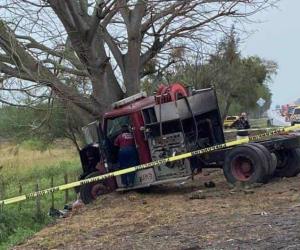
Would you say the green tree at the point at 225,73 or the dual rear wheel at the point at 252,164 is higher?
the green tree at the point at 225,73

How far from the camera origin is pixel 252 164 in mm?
13328

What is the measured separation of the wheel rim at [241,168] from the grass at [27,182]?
449 centimetres

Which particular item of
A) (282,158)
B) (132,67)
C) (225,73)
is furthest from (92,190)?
(225,73)

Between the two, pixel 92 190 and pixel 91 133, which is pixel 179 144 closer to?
pixel 92 190

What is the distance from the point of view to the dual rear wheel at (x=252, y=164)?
13.2m

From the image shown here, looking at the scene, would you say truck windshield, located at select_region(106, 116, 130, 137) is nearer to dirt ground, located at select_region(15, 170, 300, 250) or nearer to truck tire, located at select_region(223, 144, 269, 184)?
dirt ground, located at select_region(15, 170, 300, 250)

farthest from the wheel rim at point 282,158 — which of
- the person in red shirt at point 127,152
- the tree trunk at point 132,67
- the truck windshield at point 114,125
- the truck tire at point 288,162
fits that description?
the tree trunk at point 132,67

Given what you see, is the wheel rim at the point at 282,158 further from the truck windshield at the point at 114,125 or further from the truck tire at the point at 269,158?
the truck windshield at the point at 114,125

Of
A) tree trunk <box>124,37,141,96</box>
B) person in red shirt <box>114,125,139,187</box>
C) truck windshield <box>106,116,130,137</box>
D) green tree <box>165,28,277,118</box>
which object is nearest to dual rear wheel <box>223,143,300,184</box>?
person in red shirt <box>114,125,139,187</box>

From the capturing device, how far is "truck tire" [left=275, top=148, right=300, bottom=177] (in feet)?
47.0

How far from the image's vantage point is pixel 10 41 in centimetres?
1421

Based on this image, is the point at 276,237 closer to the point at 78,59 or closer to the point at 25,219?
the point at 25,219

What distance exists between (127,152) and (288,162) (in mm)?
3716

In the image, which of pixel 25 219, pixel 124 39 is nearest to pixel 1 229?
pixel 25 219
